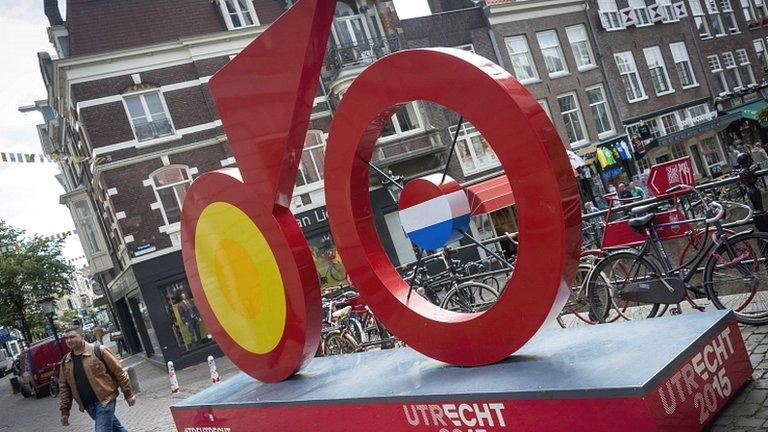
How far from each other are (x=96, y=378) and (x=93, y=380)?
0.11 ft

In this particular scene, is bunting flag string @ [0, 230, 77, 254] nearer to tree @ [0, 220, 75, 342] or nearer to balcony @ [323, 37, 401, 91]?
tree @ [0, 220, 75, 342]

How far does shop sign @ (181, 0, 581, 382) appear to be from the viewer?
3.37 meters

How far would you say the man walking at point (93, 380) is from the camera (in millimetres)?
6195

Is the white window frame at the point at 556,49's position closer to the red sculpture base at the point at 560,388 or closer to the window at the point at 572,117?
the window at the point at 572,117

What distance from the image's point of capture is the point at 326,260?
19156 mm

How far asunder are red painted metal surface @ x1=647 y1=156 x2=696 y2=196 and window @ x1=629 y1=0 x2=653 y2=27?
21.7m

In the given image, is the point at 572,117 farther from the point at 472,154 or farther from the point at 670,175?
the point at 670,175

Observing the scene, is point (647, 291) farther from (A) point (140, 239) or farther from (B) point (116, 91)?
(B) point (116, 91)

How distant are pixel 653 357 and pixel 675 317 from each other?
A: 0.81 meters

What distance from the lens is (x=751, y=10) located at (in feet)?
99.4

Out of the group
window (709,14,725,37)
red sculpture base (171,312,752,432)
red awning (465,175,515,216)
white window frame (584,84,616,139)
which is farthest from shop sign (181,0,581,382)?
window (709,14,725,37)

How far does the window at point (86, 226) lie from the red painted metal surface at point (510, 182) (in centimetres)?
2167

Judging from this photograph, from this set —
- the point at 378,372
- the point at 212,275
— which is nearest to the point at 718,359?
the point at 378,372

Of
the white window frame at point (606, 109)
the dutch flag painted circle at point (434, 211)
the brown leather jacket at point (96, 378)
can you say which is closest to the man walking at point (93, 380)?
the brown leather jacket at point (96, 378)
